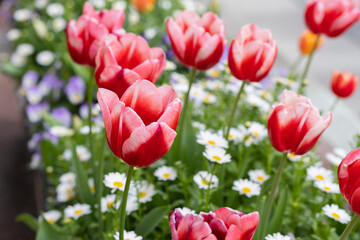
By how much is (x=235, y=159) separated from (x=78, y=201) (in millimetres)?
534

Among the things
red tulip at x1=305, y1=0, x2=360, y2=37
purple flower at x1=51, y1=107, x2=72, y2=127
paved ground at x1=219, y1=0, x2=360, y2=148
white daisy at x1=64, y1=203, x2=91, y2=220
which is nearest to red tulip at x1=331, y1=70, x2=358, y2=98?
red tulip at x1=305, y1=0, x2=360, y2=37

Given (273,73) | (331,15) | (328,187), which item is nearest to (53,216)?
(328,187)

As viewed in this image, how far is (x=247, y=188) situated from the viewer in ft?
4.03

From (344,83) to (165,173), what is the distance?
605 mm

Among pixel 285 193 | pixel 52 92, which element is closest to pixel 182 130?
pixel 285 193

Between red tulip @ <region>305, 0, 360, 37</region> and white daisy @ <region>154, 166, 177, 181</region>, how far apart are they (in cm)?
62

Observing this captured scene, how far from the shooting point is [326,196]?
4.26 feet

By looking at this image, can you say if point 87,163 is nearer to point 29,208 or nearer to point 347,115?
point 29,208

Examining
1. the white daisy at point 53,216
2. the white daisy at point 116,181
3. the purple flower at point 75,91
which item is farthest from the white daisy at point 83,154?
the purple flower at point 75,91

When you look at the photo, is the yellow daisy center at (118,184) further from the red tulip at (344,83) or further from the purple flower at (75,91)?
the purple flower at (75,91)

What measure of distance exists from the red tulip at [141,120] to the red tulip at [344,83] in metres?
0.83

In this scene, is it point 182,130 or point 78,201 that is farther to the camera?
point 78,201

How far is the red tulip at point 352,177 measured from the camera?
72 centimetres

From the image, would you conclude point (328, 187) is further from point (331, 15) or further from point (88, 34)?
point (88, 34)
